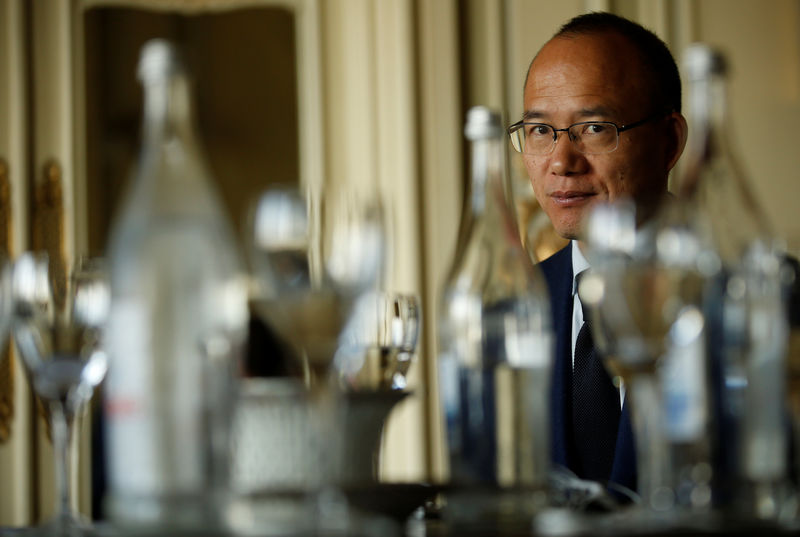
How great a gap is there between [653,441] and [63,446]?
0.35 metres

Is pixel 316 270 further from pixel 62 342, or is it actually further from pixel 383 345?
pixel 383 345

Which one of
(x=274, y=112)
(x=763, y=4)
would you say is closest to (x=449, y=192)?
(x=274, y=112)

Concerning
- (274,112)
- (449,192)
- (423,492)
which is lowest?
(423,492)

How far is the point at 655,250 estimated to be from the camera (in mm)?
607

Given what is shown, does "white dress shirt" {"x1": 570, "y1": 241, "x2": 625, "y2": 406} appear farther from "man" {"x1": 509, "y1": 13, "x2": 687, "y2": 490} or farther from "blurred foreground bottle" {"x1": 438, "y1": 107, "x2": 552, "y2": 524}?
"blurred foreground bottle" {"x1": 438, "y1": 107, "x2": 552, "y2": 524}

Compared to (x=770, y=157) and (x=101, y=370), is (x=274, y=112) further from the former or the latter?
(x=101, y=370)

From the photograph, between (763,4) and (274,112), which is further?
(274,112)

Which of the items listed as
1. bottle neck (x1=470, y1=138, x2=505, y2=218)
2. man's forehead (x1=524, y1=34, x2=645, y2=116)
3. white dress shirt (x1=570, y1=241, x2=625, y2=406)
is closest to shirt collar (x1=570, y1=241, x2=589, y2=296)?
white dress shirt (x1=570, y1=241, x2=625, y2=406)

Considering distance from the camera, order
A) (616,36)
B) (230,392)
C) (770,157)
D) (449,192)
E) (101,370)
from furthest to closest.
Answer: (449,192) < (770,157) < (616,36) < (101,370) < (230,392)

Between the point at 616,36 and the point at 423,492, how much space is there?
1.17 metres

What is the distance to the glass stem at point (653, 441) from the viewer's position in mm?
611

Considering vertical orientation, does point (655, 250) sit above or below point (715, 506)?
above

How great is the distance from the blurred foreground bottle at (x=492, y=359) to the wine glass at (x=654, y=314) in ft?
0.20

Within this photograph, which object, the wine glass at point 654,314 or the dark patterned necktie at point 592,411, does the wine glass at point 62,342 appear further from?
the dark patterned necktie at point 592,411
